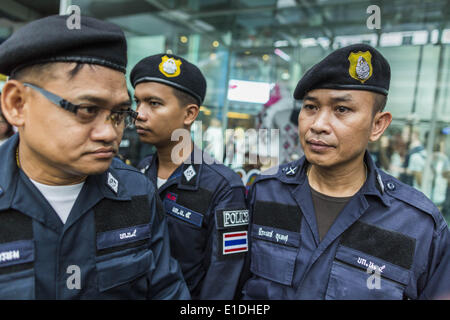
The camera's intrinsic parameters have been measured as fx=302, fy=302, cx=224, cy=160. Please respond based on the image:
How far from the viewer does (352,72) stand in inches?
57.7

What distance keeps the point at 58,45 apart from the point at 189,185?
1.11 meters

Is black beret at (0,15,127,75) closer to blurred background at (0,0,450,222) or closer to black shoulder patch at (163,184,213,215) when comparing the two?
black shoulder patch at (163,184,213,215)

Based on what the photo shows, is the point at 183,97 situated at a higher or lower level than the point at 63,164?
higher

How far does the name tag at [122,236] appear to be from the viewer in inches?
47.9

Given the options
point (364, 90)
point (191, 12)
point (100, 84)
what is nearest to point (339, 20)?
point (191, 12)

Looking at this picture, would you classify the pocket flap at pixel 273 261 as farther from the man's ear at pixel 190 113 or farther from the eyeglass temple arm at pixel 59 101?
the eyeglass temple arm at pixel 59 101

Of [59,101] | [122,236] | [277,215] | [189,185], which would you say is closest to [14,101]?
[59,101]

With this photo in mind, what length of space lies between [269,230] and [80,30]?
1.28 m

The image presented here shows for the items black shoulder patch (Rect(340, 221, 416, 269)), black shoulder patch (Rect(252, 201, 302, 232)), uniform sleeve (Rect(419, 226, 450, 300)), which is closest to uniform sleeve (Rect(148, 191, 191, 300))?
black shoulder patch (Rect(252, 201, 302, 232))

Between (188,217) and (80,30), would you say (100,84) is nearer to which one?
(80,30)

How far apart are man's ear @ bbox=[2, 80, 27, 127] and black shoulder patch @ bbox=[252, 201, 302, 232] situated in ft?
3.94

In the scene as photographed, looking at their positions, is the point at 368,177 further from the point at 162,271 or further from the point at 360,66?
the point at 162,271

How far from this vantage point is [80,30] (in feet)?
3.52

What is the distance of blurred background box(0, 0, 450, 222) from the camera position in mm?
4965
